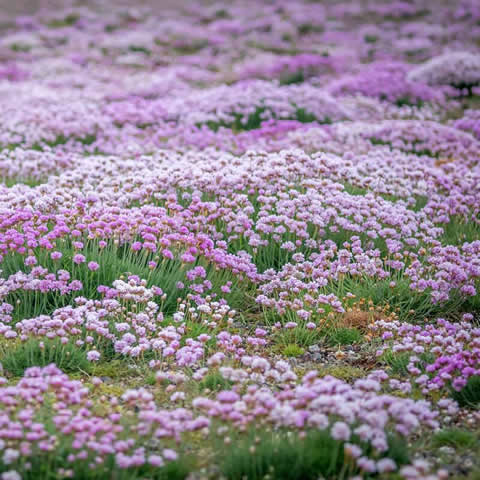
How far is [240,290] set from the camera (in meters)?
7.46

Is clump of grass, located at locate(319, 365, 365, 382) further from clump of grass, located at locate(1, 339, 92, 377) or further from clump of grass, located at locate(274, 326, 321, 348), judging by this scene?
clump of grass, located at locate(1, 339, 92, 377)

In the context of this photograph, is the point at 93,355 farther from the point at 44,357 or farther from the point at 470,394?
the point at 470,394

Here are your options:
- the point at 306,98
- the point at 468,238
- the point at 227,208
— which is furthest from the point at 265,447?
the point at 306,98

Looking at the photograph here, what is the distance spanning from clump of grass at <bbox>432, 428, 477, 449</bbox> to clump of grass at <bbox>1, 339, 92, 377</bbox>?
3014 millimetres

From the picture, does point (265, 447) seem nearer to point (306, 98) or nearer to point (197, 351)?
point (197, 351)

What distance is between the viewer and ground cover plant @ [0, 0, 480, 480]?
4.29 meters

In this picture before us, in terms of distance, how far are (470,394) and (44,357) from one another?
144 inches

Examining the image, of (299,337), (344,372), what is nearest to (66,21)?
(299,337)

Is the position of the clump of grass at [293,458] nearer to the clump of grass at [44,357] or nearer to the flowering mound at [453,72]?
the clump of grass at [44,357]

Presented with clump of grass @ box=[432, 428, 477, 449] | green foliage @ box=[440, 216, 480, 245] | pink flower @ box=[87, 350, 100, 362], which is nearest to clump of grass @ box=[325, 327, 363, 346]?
clump of grass @ box=[432, 428, 477, 449]

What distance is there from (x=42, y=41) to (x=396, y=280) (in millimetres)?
25940

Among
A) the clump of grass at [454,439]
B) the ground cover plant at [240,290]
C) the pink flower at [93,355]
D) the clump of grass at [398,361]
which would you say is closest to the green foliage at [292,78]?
the ground cover plant at [240,290]

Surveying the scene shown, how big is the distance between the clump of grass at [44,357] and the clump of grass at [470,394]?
3212mm

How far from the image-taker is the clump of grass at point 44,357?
555 cm
